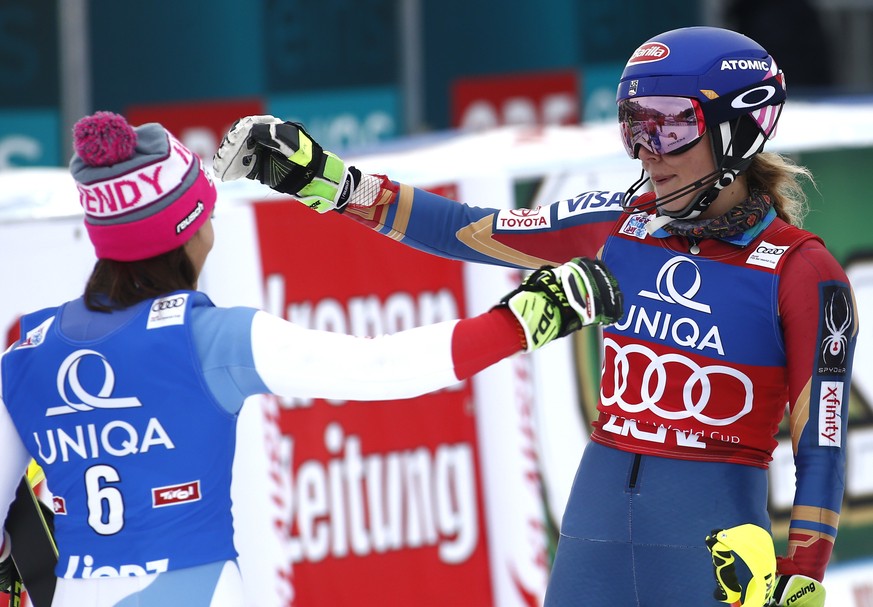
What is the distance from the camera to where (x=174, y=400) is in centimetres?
303

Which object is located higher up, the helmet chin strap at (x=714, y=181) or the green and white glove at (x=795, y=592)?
the helmet chin strap at (x=714, y=181)

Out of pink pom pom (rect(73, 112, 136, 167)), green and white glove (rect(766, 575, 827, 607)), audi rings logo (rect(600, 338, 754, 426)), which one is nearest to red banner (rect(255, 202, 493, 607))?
audi rings logo (rect(600, 338, 754, 426))

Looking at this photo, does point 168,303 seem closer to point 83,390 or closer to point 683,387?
point 83,390

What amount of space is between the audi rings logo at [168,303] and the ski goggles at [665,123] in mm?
1296

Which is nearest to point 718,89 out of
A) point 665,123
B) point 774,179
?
point 665,123

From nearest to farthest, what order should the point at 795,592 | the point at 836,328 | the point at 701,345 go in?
the point at 795,592 < the point at 836,328 < the point at 701,345

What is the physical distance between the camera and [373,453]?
569cm

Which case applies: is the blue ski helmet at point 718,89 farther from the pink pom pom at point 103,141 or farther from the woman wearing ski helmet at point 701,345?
the pink pom pom at point 103,141

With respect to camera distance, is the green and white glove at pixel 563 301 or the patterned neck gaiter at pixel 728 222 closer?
the green and white glove at pixel 563 301

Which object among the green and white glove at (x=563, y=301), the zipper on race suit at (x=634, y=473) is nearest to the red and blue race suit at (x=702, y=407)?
the zipper on race suit at (x=634, y=473)

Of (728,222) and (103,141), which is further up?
(103,141)

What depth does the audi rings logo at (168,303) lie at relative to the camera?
3096 millimetres

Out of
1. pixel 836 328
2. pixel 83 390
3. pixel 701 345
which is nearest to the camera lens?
pixel 83 390

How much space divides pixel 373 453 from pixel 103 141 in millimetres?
2731
